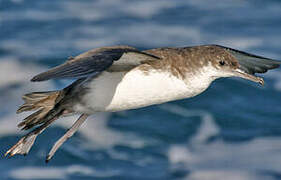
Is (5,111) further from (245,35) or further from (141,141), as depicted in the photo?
(245,35)

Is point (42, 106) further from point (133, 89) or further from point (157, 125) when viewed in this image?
point (157, 125)

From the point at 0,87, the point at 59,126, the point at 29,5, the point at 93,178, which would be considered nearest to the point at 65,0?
the point at 29,5

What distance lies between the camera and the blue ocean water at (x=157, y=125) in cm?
1216

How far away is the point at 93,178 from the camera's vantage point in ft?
38.9

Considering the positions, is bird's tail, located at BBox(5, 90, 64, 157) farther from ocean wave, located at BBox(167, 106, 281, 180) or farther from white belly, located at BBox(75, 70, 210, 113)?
ocean wave, located at BBox(167, 106, 281, 180)

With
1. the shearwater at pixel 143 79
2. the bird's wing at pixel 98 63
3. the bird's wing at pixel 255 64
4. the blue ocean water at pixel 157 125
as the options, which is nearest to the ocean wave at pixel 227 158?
the blue ocean water at pixel 157 125

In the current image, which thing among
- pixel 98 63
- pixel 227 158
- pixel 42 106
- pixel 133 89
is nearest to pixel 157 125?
pixel 227 158

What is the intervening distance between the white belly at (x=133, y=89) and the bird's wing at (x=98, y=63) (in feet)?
0.46

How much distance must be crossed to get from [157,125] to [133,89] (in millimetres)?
5381

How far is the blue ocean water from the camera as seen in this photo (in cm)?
1216

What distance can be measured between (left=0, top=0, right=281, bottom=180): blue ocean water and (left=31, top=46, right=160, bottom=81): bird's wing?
4.79 m

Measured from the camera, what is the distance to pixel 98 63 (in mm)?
6688

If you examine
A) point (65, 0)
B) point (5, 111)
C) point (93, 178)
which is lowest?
point (93, 178)

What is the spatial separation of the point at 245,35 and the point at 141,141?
4637 millimetres
